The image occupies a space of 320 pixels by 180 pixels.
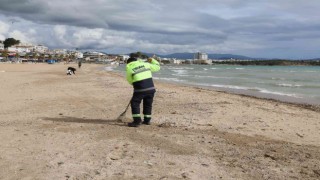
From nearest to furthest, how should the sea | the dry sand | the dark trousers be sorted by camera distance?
the dry sand < the dark trousers < the sea

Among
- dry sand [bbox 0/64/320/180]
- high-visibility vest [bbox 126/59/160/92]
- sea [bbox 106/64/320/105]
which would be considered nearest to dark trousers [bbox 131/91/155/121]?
high-visibility vest [bbox 126/59/160/92]

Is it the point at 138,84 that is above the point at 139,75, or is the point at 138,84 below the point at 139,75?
below

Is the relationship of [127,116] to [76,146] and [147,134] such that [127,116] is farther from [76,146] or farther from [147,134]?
[76,146]

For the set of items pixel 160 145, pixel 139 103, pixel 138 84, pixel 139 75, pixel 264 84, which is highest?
pixel 139 75

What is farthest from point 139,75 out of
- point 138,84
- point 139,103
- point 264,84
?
point 264,84

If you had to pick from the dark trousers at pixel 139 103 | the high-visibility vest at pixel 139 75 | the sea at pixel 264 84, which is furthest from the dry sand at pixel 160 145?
the sea at pixel 264 84

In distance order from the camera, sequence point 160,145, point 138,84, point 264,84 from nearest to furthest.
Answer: point 160,145 → point 138,84 → point 264,84

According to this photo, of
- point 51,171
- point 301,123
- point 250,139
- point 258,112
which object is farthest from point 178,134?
point 258,112

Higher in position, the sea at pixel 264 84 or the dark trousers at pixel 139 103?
the dark trousers at pixel 139 103

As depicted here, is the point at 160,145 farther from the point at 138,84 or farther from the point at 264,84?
the point at 264,84

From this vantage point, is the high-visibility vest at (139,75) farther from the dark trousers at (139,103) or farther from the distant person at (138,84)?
the dark trousers at (139,103)

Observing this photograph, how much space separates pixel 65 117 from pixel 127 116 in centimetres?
149

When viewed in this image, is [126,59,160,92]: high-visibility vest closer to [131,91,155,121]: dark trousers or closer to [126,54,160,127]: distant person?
[126,54,160,127]: distant person

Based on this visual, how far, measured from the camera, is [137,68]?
846 cm
